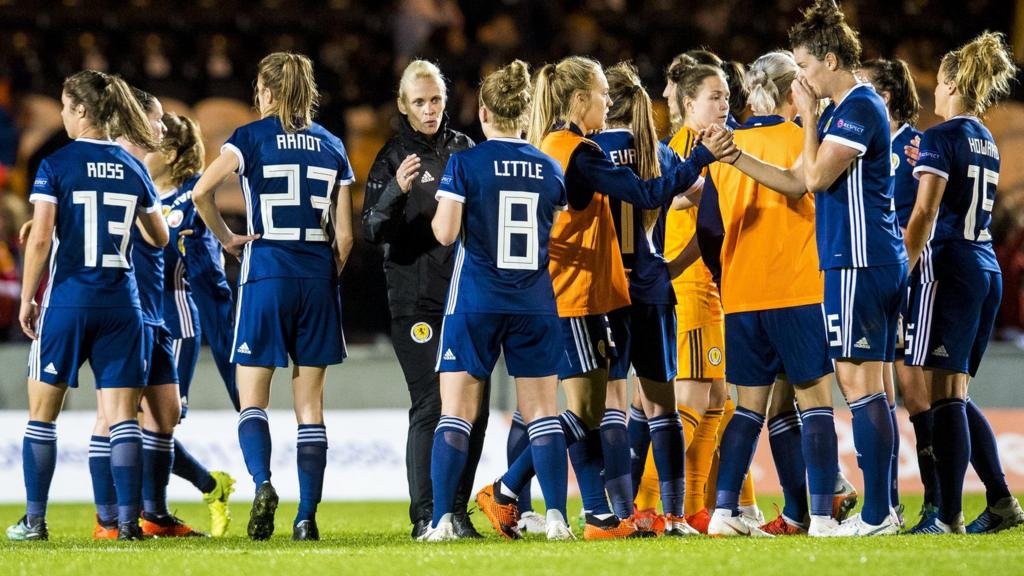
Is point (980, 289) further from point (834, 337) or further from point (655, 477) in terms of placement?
point (655, 477)

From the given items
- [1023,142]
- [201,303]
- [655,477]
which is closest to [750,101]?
[655,477]

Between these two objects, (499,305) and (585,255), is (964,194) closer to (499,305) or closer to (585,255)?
(585,255)

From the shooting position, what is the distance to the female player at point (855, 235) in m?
5.95

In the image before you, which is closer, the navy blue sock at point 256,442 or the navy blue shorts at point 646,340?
the navy blue sock at point 256,442

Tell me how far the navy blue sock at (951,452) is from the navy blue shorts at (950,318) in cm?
20

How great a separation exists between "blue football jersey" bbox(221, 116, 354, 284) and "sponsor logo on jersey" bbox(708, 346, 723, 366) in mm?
1985

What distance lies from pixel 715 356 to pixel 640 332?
58cm

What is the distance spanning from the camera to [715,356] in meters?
6.99

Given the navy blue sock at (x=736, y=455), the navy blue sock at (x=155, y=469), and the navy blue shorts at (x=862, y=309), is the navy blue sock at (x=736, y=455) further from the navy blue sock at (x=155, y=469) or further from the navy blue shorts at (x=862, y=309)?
the navy blue sock at (x=155, y=469)

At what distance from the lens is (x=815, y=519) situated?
20.1 ft

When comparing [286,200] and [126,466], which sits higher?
[286,200]

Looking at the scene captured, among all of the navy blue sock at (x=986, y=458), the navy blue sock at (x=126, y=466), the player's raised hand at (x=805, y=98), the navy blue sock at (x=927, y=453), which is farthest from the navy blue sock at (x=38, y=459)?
the navy blue sock at (x=986, y=458)

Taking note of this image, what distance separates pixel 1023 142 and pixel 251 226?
421 inches

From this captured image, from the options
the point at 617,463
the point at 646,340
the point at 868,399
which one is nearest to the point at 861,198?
the point at 868,399
